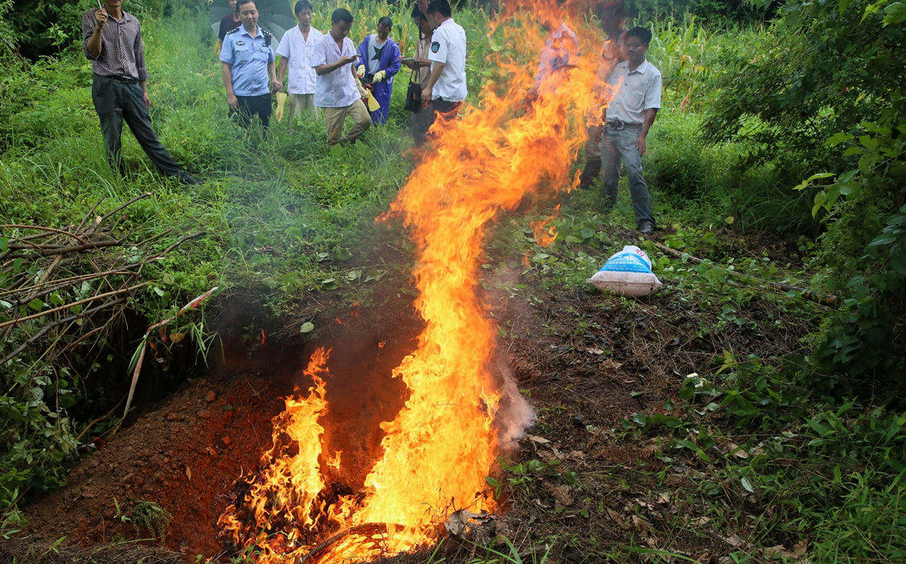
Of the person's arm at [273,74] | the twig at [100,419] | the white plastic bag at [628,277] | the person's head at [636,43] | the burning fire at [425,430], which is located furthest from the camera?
the person's arm at [273,74]

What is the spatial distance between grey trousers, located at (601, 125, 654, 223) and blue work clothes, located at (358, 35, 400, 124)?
11.9ft

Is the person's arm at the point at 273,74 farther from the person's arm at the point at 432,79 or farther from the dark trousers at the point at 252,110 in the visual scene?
the person's arm at the point at 432,79

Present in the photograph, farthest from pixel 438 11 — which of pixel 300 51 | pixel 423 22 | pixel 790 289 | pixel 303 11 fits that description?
pixel 790 289

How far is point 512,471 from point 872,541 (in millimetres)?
1770

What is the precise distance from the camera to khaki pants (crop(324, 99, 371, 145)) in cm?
779

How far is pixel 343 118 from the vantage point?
311 inches

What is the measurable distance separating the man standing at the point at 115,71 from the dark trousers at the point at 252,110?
4.93ft

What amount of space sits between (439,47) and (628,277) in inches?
154

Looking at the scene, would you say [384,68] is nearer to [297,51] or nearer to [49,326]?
[297,51]

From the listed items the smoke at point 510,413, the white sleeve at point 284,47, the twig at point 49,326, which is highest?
the white sleeve at point 284,47

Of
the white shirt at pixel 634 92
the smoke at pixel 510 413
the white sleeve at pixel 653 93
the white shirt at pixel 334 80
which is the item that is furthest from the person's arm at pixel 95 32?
the white sleeve at pixel 653 93

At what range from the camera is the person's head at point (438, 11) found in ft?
22.7

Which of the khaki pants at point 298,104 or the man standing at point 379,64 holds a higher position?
the man standing at point 379,64

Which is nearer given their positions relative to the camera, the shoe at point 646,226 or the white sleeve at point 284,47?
the shoe at point 646,226
